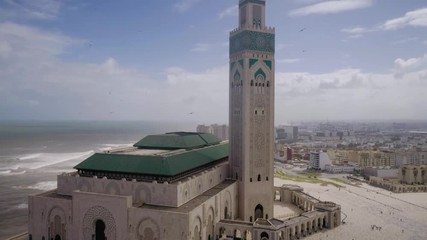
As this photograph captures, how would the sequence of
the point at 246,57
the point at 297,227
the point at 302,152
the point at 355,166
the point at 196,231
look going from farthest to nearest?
1. the point at 302,152
2. the point at 355,166
3. the point at 246,57
4. the point at 297,227
5. the point at 196,231

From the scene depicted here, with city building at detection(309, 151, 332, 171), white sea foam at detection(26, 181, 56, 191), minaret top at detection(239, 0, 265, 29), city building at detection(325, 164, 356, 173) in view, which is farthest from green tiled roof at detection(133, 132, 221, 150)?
city building at detection(309, 151, 332, 171)

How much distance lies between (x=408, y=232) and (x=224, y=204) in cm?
1745

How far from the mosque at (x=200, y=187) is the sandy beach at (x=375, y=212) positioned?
2636 mm

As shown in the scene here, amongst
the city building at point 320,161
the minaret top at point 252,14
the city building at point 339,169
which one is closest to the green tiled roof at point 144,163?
the minaret top at point 252,14

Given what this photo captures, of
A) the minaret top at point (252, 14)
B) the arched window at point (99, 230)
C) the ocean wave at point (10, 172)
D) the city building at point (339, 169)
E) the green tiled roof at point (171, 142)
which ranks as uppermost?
the minaret top at point (252, 14)

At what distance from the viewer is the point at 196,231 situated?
981 inches

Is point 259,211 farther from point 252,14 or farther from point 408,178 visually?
point 408,178

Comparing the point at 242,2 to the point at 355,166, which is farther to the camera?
the point at 355,166

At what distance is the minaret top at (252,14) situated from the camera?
32969mm

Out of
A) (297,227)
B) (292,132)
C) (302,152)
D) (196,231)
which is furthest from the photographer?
(292,132)

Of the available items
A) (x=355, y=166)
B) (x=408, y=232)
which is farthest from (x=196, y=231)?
(x=355, y=166)

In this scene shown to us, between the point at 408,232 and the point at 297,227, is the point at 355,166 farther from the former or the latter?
the point at 297,227

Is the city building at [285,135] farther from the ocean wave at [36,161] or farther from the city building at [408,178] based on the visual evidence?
the ocean wave at [36,161]

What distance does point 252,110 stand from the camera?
109 feet
